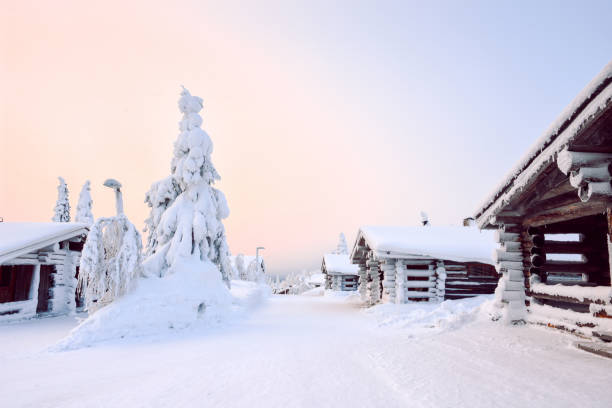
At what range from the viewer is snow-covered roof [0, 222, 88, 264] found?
37.9ft

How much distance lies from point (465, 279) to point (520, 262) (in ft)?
24.0

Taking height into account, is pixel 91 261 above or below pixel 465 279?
above

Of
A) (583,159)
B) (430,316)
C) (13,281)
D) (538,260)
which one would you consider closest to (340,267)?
(430,316)

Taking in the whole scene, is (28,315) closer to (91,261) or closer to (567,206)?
(91,261)

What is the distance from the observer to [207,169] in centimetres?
1542

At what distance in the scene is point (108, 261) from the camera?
9.04 m

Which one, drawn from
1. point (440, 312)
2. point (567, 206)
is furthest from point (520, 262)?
point (440, 312)

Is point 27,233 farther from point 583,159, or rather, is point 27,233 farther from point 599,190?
point 599,190

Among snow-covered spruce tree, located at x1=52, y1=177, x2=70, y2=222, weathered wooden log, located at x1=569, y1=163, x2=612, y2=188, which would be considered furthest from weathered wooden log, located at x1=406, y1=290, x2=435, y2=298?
snow-covered spruce tree, located at x1=52, y1=177, x2=70, y2=222

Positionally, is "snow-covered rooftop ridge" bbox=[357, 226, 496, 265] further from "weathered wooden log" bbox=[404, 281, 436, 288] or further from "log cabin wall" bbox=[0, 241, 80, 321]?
"log cabin wall" bbox=[0, 241, 80, 321]

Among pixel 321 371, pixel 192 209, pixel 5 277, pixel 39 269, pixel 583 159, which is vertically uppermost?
pixel 192 209

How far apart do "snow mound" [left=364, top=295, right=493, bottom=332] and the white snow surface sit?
41.1ft

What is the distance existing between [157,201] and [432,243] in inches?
497

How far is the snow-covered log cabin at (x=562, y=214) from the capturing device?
4.96 m
